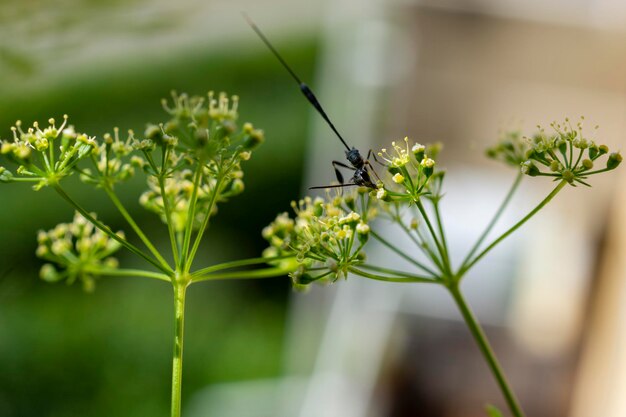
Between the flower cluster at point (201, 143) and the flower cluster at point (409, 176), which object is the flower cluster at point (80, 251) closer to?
the flower cluster at point (201, 143)

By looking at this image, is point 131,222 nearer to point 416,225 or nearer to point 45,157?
point 45,157

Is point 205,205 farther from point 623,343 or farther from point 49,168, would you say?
point 623,343

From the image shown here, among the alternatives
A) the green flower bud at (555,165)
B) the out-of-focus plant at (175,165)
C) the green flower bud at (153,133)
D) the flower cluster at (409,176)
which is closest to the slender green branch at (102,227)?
the out-of-focus plant at (175,165)

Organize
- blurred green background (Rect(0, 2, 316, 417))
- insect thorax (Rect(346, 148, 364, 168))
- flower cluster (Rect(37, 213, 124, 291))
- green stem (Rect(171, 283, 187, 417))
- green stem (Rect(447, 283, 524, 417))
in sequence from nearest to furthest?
green stem (Rect(171, 283, 187, 417)) → green stem (Rect(447, 283, 524, 417)) → insect thorax (Rect(346, 148, 364, 168)) → flower cluster (Rect(37, 213, 124, 291)) → blurred green background (Rect(0, 2, 316, 417))

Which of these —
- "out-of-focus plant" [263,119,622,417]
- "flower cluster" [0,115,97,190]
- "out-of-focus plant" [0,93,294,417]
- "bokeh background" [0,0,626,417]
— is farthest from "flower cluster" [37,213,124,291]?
"bokeh background" [0,0,626,417]

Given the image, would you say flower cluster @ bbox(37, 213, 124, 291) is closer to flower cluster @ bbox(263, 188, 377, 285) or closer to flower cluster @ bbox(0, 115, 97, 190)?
flower cluster @ bbox(0, 115, 97, 190)

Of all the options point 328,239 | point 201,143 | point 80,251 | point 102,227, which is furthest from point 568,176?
point 80,251
